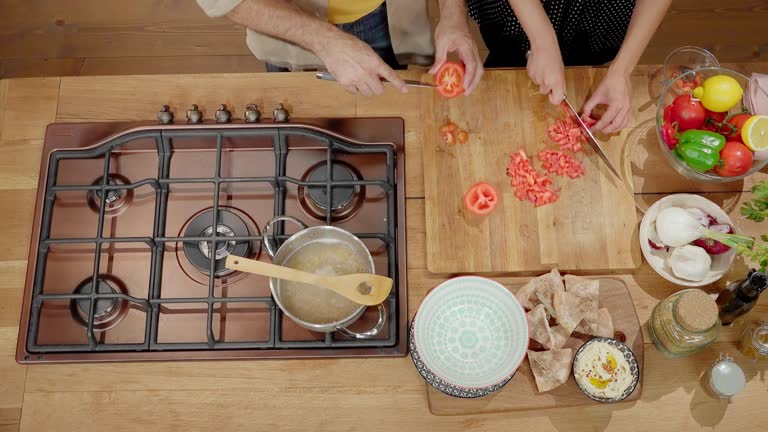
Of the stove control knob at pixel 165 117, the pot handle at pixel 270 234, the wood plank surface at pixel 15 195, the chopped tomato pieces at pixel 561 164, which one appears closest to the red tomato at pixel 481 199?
the chopped tomato pieces at pixel 561 164

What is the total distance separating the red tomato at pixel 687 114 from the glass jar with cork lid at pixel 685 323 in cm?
37

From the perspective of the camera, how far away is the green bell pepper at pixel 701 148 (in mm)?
1110

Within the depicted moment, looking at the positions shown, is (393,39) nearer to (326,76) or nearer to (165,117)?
(326,76)

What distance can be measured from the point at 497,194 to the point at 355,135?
1.12 ft

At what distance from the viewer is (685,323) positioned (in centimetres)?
99

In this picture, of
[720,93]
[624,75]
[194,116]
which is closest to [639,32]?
[624,75]

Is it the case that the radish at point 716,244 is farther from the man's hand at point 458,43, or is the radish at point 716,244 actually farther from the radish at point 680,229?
the man's hand at point 458,43

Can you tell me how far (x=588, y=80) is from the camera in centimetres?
126

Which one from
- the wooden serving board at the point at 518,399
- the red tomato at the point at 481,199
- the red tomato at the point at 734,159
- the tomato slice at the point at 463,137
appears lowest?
the wooden serving board at the point at 518,399

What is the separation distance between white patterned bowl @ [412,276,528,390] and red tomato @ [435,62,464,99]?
0.44m

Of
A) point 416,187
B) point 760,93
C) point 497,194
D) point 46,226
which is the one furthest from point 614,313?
point 46,226

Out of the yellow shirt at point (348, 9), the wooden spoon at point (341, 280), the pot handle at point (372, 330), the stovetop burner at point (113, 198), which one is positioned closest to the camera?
the wooden spoon at point (341, 280)

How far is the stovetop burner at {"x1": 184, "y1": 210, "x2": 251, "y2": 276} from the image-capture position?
44.8 inches

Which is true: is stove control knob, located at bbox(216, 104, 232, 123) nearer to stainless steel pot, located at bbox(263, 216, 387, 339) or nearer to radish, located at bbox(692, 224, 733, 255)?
stainless steel pot, located at bbox(263, 216, 387, 339)
